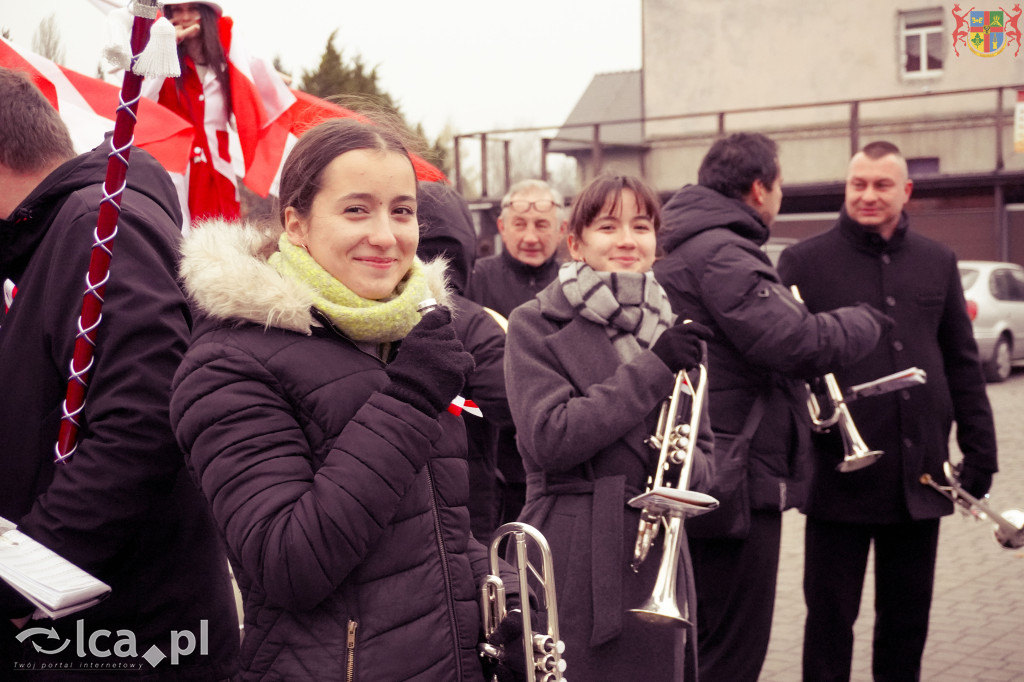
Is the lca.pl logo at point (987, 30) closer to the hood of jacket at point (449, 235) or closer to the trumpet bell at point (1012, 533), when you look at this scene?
the trumpet bell at point (1012, 533)

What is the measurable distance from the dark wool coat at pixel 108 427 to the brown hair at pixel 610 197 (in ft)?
4.42

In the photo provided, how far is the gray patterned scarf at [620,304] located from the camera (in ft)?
10.4

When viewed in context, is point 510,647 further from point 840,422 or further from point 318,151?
Result: point 840,422

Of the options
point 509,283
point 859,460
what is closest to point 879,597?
point 859,460

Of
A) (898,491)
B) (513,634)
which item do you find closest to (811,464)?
(898,491)

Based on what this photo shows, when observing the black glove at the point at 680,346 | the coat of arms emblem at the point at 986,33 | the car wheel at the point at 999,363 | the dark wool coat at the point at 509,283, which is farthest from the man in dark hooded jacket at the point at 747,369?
the car wheel at the point at 999,363

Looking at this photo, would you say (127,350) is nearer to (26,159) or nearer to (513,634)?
(26,159)

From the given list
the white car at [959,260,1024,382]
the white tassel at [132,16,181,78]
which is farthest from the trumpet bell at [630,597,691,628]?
the white car at [959,260,1024,382]

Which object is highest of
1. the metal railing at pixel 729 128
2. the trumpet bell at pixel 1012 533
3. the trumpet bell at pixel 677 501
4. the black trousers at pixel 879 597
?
the metal railing at pixel 729 128

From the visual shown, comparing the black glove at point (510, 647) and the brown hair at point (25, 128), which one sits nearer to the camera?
the black glove at point (510, 647)

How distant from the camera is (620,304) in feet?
10.5

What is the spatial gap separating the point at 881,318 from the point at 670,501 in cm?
176

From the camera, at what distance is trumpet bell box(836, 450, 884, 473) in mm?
4004

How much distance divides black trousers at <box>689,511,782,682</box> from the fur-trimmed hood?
2.25 m
